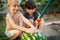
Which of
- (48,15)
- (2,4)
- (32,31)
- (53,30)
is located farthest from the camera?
(48,15)

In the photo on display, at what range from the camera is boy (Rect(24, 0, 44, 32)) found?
2.56 m

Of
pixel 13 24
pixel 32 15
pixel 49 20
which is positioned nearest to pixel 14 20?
pixel 13 24

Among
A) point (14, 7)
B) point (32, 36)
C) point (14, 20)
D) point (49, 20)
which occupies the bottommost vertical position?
point (49, 20)

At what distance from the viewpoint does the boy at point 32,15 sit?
8.39 feet

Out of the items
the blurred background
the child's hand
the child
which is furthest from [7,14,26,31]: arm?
the blurred background

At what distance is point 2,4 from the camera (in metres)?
5.93

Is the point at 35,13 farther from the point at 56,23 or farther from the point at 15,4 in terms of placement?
the point at 56,23

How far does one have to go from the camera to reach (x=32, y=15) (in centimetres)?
262

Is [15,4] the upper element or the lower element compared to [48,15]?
upper

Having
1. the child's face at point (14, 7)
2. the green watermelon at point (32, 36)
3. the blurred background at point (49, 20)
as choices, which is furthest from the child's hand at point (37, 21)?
the blurred background at point (49, 20)

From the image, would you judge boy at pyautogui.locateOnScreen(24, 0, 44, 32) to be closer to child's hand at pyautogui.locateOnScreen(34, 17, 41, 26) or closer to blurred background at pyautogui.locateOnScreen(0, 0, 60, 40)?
Answer: child's hand at pyautogui.locateOnScreen(34, 17, 41, 26)

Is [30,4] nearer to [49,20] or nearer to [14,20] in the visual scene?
[14,20]

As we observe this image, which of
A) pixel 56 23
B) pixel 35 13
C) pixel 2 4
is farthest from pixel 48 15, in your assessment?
pixel 35 13

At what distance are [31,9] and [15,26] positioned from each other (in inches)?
9.6
